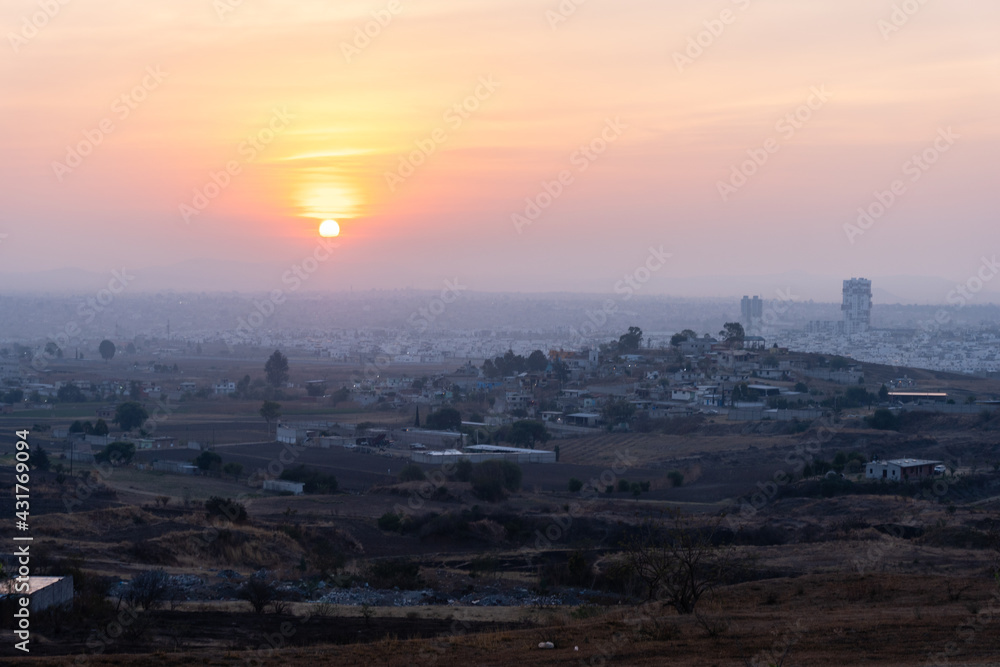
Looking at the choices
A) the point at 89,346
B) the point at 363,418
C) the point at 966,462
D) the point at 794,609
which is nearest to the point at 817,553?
the point at 794,609

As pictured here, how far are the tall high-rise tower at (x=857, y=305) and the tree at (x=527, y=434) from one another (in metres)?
114

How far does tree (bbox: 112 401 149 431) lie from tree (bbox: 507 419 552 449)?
781 inches

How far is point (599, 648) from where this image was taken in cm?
994

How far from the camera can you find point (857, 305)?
15662cm

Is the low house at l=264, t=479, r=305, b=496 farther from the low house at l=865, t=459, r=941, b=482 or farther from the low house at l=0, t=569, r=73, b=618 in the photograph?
the low house at l=0, t=569, r=73, b=618

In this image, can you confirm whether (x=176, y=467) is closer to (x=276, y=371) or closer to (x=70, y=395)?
(x=70, y=395)

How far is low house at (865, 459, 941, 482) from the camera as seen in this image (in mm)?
31016

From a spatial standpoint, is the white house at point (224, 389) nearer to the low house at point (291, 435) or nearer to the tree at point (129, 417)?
the tree at point (129, 417)

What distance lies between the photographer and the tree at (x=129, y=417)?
52247 millimetres

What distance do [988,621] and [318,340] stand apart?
151m

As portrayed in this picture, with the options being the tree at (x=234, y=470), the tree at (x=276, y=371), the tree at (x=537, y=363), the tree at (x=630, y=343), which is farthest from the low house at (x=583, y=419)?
the tree at (x=276, y=371)

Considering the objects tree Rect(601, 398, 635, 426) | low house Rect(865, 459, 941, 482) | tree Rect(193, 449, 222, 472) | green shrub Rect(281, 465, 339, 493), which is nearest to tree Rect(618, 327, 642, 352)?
tree Rect(601, 398, 635, 426)

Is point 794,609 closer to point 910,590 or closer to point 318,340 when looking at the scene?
point 910,590

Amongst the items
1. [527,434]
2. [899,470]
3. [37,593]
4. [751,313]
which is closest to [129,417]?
[527,434]
